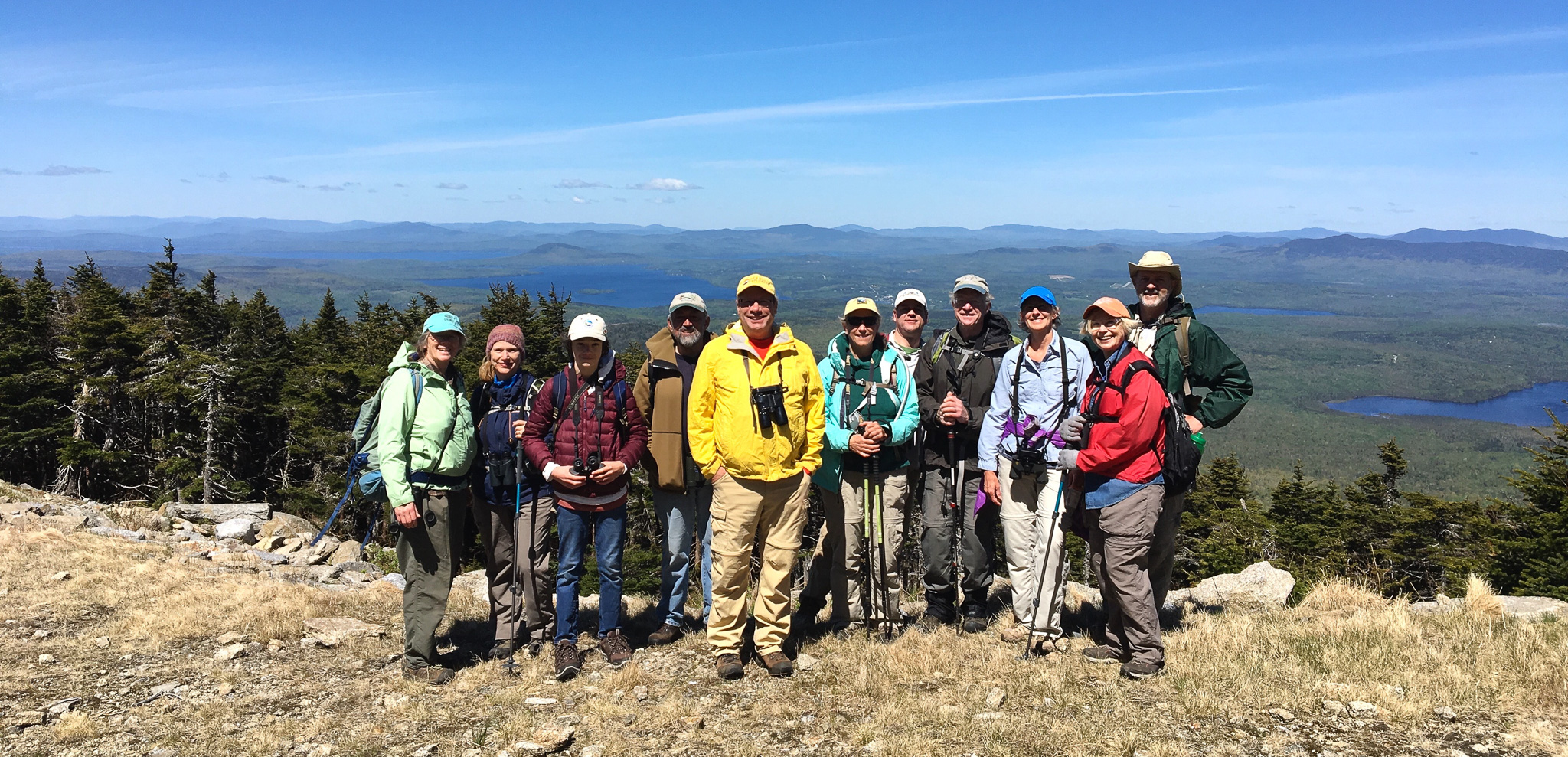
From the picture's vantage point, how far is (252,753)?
181 inches

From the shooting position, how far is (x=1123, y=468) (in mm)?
5086

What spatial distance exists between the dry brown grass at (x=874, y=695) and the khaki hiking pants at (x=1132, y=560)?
30 centimetres

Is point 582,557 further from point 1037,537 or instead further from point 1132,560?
point 1132,560

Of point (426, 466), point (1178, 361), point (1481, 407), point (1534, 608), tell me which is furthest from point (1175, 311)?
point (1481, 407)

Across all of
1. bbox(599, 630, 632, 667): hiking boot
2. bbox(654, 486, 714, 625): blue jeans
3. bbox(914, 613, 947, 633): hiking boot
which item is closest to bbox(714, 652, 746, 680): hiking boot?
bbox(654, 486, 714, 625): blue jeans

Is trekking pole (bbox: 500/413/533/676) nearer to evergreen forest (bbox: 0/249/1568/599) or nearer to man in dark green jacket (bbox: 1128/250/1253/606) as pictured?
man in dark green jacket (bbox: 1128/250/1253/606)

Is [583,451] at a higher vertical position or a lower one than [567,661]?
higher

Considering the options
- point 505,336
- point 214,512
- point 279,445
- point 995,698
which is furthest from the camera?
point 279,445

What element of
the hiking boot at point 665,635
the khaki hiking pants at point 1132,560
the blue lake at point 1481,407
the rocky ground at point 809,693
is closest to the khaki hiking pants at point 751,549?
the rocky ground at point 809,693

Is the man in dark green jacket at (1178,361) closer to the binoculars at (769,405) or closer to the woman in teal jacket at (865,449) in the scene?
the woman in teal jacket at (865,449)

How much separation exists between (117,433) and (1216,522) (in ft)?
143

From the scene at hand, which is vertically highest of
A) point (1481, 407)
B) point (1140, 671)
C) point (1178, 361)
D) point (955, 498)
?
point (1178, 361)

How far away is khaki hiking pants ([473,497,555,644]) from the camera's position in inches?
238

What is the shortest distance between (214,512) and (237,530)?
12.0 ft
